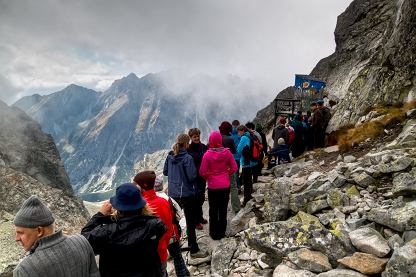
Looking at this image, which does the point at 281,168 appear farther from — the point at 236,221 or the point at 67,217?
the point at 67,217

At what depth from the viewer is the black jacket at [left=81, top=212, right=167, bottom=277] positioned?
492 cm

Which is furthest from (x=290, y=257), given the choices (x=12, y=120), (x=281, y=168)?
(x=12, y=120)

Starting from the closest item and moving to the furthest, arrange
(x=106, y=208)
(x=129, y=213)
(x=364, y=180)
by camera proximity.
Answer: (x=129, y=213), (x=106, y=208), (x=364, y=180)

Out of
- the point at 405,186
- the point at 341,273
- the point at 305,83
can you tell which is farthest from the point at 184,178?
the point at 305,83

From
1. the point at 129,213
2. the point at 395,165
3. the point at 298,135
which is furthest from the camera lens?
the point at 298,135

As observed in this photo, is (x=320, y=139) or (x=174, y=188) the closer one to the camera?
(x=174, y=188)

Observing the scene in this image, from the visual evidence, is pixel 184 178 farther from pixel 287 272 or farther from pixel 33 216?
pixel 33 216

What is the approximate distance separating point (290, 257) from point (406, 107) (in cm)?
1237

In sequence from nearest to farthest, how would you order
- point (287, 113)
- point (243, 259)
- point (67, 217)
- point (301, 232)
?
point (301, 232) → point (243, 259) → point (67, 217) → point (287, 113)

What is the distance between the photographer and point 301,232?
8133mm

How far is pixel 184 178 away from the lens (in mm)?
10047

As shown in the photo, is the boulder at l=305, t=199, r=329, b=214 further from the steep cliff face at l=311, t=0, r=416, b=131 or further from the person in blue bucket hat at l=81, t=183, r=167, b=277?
the steep cliff face at l=311, t=0, r=416, b=131

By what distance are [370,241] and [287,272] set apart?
1.78 meters

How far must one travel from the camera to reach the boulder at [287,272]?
22.8 ft
